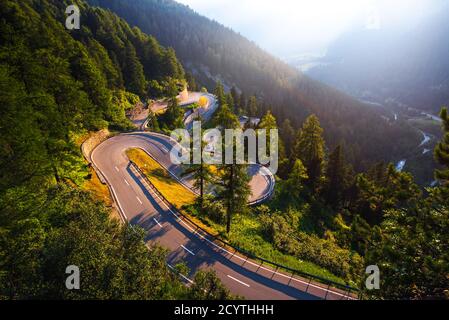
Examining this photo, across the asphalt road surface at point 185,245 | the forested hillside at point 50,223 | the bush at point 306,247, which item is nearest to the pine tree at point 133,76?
the asphalt road surface at point 185,245

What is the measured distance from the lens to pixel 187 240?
26.0 meters

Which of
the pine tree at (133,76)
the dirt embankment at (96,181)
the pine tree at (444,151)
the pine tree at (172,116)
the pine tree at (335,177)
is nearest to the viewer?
the pine tree at (444,151)

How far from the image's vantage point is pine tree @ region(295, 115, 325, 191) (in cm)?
4506

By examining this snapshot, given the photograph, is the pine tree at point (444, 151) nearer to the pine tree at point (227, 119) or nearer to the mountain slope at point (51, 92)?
the pine tree at point (227, 119)

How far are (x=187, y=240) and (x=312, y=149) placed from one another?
2949 centimetres

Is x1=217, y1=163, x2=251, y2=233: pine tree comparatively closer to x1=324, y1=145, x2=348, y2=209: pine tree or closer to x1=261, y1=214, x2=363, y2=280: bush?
x1=261, y1=214, x2=363, y2=280: bush

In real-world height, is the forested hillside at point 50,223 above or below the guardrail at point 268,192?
above

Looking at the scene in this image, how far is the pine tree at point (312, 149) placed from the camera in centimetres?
4506

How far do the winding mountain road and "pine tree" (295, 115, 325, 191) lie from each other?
9269 millimetres

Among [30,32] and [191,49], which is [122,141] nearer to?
[30,32]

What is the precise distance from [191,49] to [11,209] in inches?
7877

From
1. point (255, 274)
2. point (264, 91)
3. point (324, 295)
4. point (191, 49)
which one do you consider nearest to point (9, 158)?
point (255, 274)

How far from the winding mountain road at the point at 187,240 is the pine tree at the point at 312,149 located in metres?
9.27

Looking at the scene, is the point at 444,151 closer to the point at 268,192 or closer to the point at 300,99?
the point at 268,192
